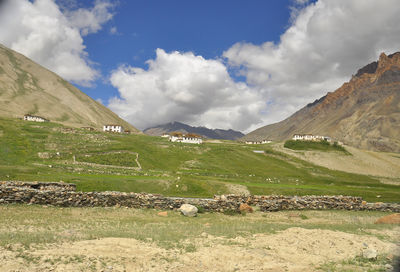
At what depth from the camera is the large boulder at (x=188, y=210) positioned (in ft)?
86.2

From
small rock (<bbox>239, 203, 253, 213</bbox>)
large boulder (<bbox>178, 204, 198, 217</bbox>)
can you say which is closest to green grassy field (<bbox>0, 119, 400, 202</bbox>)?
small rock (<bbox>239, 203, 253, 213</bbox>)

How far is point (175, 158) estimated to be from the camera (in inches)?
3853

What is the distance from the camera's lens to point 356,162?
136750 mm

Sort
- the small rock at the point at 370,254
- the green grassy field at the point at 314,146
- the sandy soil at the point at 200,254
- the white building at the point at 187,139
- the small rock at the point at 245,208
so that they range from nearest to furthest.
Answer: the sandy soil at the point at 200,254 → the small rock at the point at 370,254 → the small rock at the point at 245,208 → the green grassy field at the point at 314,146 → the white building at the point at 187,139

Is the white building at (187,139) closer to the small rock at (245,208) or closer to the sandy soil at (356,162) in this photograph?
the sandy soil at (356,162)

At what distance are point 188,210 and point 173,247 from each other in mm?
Result: 12017

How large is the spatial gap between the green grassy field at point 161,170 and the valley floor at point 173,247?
20440 mm

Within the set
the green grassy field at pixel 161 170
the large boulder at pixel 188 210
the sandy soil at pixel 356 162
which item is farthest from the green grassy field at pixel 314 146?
the large boulder at pixel 188 210

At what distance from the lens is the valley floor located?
37.6ft

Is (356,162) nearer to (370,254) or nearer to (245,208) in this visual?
(245,208)

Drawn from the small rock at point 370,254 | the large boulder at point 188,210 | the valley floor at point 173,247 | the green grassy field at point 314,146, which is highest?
the green grassy field at point 314,146

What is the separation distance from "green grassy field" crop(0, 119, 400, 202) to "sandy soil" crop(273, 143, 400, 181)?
1212cm

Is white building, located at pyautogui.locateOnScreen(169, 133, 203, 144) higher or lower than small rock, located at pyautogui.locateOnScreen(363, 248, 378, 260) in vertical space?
higher

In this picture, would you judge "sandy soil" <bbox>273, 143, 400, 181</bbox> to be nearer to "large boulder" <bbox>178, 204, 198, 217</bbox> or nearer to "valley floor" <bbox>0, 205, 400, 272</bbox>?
"valley floor" <bbox>0, 205, 400, 272</bbox>
